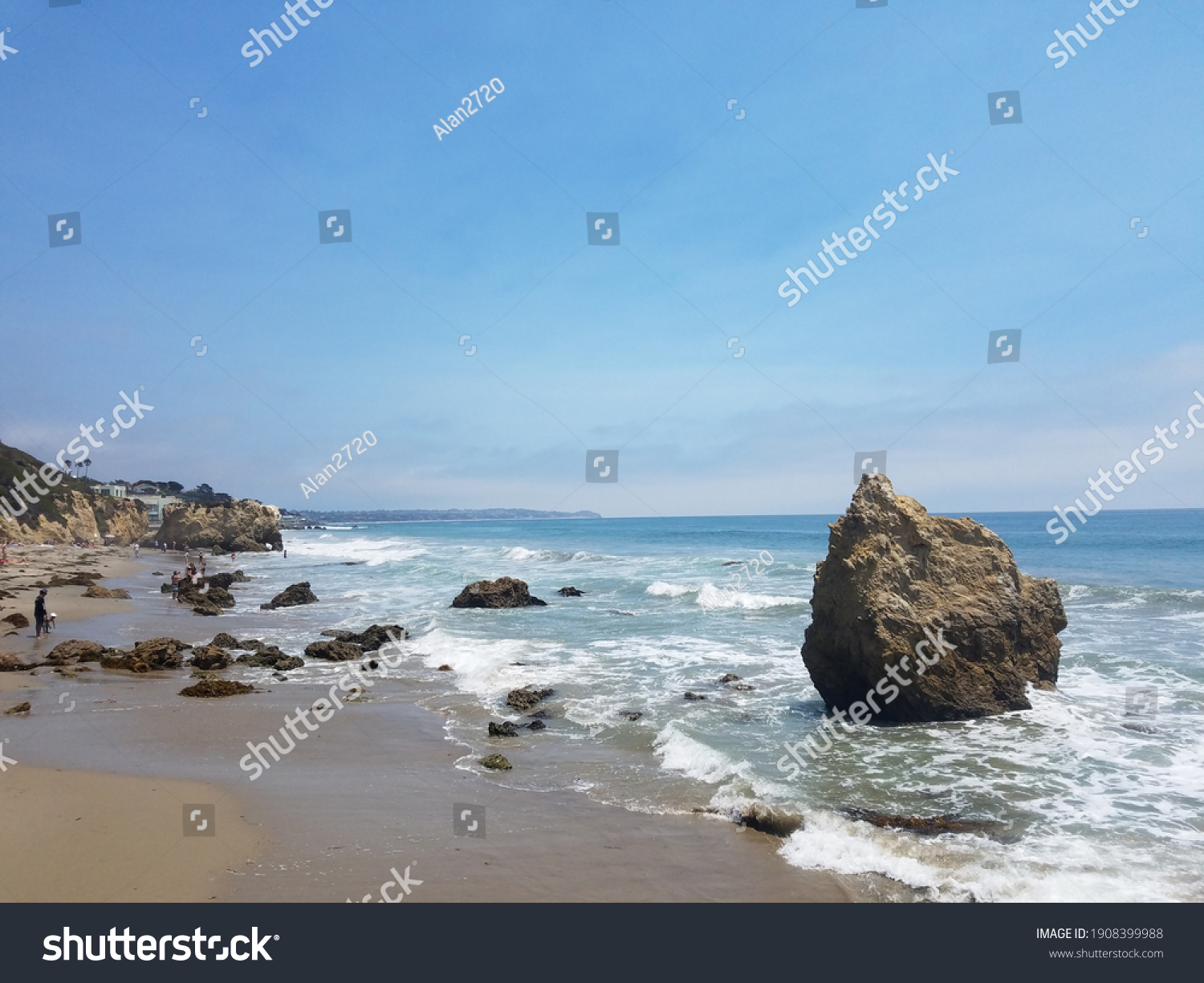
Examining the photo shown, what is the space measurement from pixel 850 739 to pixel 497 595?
19085 millimetres

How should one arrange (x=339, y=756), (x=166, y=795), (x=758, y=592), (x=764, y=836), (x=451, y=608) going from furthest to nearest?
1. (x=758, y=592)
2. (x=451, y=608)
3. (x=339, y=756)
4. (x=166, y=795)
5. (x=764, y=836)

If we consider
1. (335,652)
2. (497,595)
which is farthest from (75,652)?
(497,595)

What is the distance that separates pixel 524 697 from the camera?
550 inches

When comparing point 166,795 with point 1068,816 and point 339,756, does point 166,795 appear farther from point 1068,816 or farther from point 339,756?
point 1068,816

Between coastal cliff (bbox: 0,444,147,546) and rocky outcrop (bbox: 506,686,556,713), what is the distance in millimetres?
56664

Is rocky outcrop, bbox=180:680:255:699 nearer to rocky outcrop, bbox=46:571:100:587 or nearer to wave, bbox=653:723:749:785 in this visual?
wave, bbox=653:723:749:785

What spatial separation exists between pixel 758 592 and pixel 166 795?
25835mm

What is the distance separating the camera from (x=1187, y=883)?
6805 millimetres

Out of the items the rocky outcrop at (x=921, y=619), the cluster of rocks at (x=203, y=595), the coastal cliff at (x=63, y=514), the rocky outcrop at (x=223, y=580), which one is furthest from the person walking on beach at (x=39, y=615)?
the coastal cliff at (x=63, y=514)

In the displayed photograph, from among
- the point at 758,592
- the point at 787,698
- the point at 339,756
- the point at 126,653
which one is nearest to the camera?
the point at 339,756

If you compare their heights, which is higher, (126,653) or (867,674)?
(867,674)

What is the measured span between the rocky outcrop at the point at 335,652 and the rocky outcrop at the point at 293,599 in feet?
37.7

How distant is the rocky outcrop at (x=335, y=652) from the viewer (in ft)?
61.1
